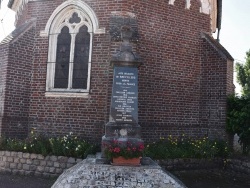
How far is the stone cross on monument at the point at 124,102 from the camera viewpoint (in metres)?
7.06

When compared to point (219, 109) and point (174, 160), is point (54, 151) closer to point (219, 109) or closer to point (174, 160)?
point (174, 160)

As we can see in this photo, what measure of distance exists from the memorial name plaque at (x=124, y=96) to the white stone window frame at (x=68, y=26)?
2.66m

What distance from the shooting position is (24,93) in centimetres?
1008

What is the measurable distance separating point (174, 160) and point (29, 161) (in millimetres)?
4424

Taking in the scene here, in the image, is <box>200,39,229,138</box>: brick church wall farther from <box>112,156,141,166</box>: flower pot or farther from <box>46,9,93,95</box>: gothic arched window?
<box>112,156,141,166</box>: flower pot

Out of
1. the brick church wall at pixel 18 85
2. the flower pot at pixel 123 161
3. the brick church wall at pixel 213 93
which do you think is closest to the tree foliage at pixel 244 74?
the brick church wall at pixel 213 93

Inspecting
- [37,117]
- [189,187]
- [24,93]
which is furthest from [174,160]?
[24,93]

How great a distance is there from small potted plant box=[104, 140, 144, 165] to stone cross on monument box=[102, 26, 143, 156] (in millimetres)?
158

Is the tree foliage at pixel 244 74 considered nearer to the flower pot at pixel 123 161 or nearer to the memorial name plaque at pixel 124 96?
the memorial name plaque at pixel 124 96

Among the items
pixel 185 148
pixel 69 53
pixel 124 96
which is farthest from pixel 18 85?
pixel 185 148

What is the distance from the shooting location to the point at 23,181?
7.98 m

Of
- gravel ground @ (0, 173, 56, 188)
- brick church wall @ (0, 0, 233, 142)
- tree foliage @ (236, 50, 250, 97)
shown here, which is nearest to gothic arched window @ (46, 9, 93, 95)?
brick church wall @ (0, 0, 233, 142)

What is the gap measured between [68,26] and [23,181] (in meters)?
5.30

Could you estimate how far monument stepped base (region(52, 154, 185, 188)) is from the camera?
6012 millimetres
